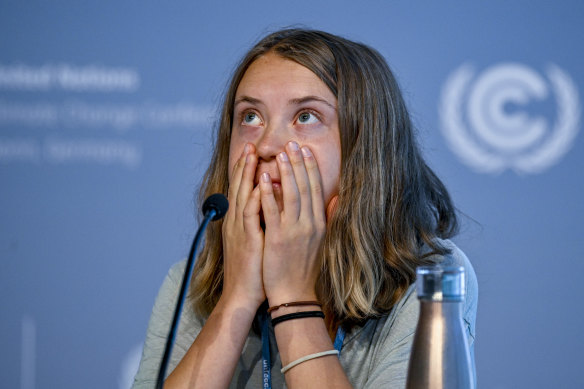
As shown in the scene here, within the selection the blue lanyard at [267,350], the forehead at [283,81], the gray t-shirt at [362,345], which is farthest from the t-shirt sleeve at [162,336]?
the forehead at [283,81]

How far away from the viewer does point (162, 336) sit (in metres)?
1.44

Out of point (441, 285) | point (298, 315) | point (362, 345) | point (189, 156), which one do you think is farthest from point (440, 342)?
point (189, 156)

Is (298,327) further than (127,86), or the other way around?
(127,86)

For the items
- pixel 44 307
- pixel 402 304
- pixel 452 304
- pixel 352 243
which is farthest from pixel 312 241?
pixel 44 307

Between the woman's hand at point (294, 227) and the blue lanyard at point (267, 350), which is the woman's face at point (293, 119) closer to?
the woman's hand at point (294, 227)

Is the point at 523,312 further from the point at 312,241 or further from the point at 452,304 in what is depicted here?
the point at 452,304

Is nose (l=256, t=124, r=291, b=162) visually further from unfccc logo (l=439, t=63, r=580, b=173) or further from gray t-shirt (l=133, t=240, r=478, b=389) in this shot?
unfccc logo (l=439, t=63, r=580, b=173)

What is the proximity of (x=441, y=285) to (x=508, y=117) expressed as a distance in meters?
1.99

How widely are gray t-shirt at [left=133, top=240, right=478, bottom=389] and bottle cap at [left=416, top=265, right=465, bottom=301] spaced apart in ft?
1.55

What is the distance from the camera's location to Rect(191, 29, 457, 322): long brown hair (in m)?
1.32

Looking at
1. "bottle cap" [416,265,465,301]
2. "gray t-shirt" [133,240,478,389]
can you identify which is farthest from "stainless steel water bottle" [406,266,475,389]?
"gray t-shirt" [133,240,478,389]

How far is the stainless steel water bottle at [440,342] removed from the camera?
689 mm

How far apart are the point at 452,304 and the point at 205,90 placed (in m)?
2.00

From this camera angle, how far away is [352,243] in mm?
1341
